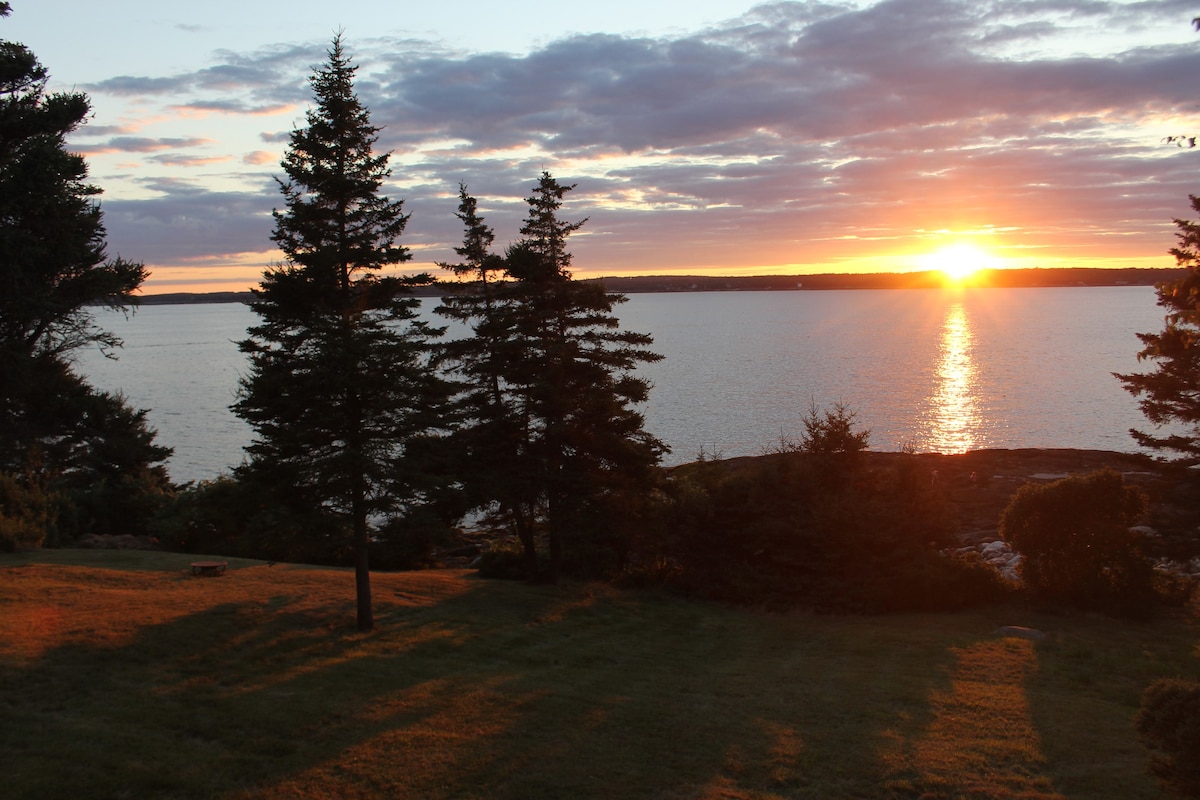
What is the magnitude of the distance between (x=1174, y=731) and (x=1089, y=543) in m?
18.7

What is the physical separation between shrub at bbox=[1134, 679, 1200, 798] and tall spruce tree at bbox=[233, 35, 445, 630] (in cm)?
1499

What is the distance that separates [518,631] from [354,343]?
8.99 metres

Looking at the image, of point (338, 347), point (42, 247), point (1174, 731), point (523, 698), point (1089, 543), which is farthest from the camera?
point (1089, 543)

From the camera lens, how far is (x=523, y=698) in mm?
15398

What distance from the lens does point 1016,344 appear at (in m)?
125

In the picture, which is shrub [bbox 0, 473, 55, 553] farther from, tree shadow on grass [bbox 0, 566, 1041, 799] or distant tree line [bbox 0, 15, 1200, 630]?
tree shadow on grass [bbox 0, 566, 1041, 799]

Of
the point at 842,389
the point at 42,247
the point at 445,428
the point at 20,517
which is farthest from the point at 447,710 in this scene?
the point at 842,389

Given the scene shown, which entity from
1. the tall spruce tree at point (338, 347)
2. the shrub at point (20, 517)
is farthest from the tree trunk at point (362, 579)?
the shrub at point (20, 517)

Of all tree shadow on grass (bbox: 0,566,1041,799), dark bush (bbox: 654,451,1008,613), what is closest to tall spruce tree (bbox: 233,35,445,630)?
tree shadow on grass (bbox: 0,566,1041,799)

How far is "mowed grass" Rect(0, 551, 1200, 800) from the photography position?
11.6 metres

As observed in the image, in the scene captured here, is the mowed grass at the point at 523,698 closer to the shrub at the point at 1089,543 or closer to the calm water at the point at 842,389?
the shrub at the point at 1089,543

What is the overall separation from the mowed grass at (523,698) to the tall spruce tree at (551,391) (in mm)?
4142

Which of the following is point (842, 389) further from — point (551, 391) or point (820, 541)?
point (551, 391)

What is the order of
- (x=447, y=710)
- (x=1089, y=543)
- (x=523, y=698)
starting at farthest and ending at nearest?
(x=1089, y=543), (x=523, y=698), (x=447, y=710)
